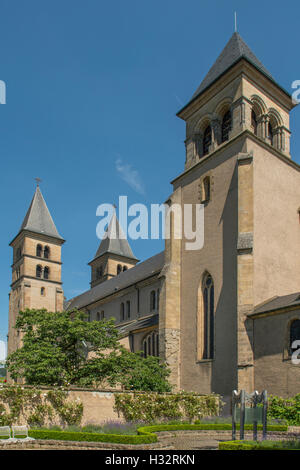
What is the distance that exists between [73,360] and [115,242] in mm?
47339

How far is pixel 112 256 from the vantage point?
228 feet

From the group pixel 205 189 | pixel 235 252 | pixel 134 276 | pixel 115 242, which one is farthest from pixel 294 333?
pixel 115 242

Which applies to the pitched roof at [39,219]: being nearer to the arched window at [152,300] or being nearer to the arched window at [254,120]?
the arched window at [152,300]

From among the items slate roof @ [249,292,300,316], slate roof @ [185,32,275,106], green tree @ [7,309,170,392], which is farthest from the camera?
slate roof @ [185,32,275,106]

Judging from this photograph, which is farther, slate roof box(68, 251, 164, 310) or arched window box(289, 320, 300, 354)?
slate roof box(68, 251, 164, 310)

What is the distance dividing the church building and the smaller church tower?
106 feet

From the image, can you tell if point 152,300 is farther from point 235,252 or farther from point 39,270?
point 39,270

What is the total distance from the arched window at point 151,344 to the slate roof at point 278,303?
11268 millimetres

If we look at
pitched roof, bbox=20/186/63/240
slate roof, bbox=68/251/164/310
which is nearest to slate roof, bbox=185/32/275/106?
slate roof, bbox=68/251/164/310

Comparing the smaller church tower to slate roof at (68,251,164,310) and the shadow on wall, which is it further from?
the shadow on wall

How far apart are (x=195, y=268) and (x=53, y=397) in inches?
543

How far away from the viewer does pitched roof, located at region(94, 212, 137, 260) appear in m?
70.7

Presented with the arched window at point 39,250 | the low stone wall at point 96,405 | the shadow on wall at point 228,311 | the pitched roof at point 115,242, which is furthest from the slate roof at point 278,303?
the pitched roof at point 115,242
